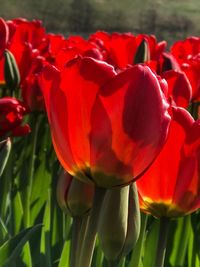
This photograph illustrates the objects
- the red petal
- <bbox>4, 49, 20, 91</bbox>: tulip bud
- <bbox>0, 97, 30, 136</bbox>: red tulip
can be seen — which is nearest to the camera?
the red petal

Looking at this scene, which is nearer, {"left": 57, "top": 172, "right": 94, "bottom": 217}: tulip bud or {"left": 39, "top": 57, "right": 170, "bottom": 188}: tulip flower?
{"left": 39, "top": 57, "right": 170, "bottom": 188}: tulip flower

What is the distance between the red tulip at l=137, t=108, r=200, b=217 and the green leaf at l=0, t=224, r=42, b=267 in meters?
0.24

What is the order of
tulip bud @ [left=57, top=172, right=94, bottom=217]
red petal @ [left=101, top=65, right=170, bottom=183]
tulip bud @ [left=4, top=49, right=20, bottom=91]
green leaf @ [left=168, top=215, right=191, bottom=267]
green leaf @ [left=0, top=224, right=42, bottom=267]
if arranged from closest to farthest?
red petal @ [left=101, top=65, right=170, bottom=183]
tulip bud @ [left=57, top=172, right=94, bottom=217]
green leaf @ [left=0, top=224, right=42, bottom=267]
green leaf @ [left=168, top=215, right=191, bottom=267]
tulip bud @ [left=4, top=49, right=20, bottom=91]

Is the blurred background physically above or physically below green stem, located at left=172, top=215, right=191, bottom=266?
below

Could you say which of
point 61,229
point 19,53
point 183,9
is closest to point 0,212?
point 61,229

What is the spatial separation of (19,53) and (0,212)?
1.14 feet

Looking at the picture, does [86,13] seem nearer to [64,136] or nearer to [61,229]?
[61,229]

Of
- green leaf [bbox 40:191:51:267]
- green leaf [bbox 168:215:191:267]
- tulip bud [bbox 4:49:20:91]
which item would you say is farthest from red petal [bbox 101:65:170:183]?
tulip bud [bbox 4:49:20:91]

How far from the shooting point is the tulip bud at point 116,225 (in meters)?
0.59

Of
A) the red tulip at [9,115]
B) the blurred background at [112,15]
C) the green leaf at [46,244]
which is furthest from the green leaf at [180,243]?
the blurred background at [112,15]

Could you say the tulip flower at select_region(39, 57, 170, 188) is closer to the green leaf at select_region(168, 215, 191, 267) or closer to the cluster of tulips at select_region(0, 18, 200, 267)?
the cluster of tulips at select_region(0, 18, 200, 267)

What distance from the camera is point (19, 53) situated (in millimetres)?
1418

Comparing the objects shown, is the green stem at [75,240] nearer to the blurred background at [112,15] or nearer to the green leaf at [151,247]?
the green leaf at [151,247]

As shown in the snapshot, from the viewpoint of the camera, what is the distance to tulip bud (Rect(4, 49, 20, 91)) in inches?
51.3
